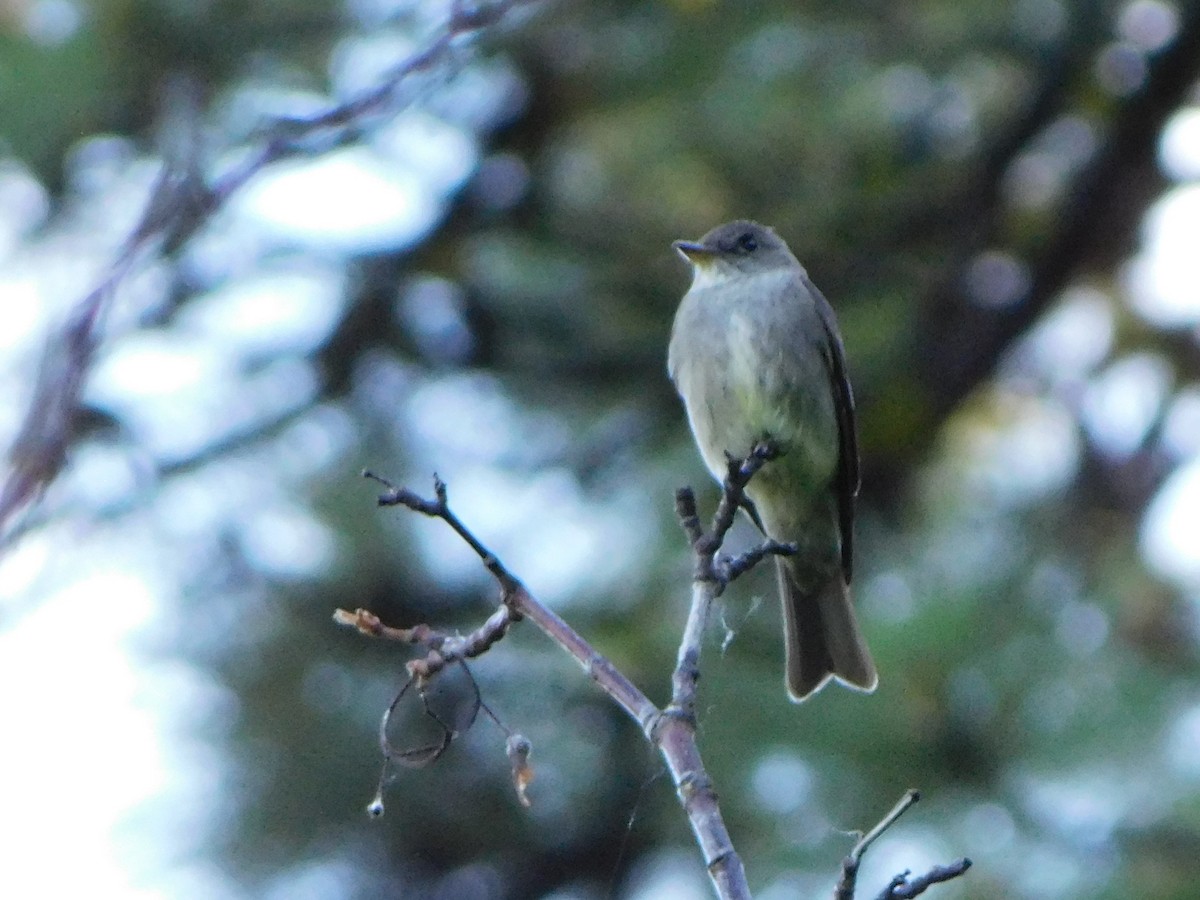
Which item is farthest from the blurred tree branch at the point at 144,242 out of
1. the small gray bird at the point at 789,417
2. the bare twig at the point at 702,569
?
the small gray bird at the point at 789,417

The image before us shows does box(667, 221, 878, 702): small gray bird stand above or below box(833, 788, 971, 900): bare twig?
above

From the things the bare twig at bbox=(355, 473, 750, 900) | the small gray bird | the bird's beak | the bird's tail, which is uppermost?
the bird's beak

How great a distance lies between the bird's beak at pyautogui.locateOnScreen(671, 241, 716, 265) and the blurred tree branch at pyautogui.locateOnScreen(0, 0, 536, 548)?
7.76ft

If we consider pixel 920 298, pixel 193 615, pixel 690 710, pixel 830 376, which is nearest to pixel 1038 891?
pixel 830 376

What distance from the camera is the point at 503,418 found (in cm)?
639

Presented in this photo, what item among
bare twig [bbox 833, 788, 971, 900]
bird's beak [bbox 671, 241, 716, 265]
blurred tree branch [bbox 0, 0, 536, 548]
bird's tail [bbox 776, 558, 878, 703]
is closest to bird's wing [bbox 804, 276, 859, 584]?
bird's tail [bbox 776, 558, 878, 703]

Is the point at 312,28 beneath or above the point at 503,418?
above

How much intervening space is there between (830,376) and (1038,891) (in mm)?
1267

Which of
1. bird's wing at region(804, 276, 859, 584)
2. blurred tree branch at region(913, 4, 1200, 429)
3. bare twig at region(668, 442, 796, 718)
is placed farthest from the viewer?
blurred tree branch at region(913, 4, 1200, 429)

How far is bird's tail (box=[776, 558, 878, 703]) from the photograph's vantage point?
411 cm

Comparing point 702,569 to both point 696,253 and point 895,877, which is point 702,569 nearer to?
point 895,877

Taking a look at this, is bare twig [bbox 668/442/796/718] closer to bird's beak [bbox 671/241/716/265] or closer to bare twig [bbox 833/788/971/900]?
bare twig [bbox 833/788/971/900]

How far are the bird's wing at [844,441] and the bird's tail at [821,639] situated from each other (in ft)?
0.35

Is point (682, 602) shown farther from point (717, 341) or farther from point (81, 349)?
point (81, 349)
